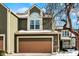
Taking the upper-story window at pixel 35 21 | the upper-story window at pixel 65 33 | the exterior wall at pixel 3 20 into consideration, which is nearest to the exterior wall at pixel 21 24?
the upper-story window at pixel 35 21

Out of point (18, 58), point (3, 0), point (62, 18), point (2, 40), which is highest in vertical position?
point (3, 0)

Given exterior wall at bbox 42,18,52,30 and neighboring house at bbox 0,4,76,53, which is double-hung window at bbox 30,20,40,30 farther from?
exterior wall at bbox 42,18,52,30

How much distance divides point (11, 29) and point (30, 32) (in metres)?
0.30

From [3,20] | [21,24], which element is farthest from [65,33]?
[3,20]

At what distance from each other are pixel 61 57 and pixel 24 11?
926 mm

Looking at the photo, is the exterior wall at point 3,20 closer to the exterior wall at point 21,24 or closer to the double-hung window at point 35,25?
the exterior wall at point 21,24

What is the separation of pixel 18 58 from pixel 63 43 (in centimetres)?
74

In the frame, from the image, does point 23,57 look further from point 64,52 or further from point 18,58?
A: point 64,52

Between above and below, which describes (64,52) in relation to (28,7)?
below

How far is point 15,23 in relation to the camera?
457cm

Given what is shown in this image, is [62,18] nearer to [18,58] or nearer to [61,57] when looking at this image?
[61,57]

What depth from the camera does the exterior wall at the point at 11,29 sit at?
4.54m

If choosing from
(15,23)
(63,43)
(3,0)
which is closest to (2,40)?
(15,23)

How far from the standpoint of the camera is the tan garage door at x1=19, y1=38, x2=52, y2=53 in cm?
461
